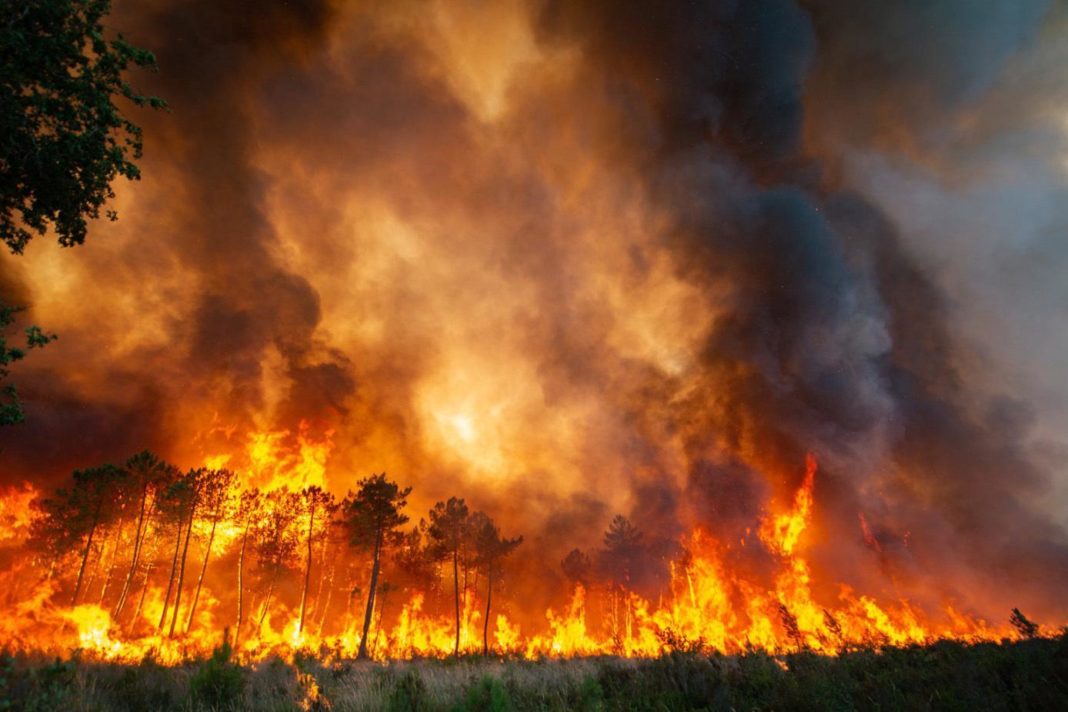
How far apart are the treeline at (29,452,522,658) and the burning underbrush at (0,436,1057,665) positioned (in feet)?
0.63

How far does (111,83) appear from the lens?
12445mm

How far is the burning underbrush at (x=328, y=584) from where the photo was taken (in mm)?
31642

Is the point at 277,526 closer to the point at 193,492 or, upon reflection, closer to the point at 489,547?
the point at 193,492

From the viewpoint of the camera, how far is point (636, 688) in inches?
335

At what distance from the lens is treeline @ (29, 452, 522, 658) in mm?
38250

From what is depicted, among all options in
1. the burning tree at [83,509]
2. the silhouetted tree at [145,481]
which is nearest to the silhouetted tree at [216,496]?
the silhouetted tree at [145,481]

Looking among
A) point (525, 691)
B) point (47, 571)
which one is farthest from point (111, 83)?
point (47, 571)

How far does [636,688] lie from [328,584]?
76886 millimetres

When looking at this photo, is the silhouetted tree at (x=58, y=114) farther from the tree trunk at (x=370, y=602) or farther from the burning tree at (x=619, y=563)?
the burning tree at (x=619, y=563)

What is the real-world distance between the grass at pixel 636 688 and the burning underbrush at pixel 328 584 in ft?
15.1

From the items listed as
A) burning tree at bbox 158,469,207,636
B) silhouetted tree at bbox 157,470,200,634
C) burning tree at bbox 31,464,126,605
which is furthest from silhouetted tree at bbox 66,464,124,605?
burning tree at bbox 158,469,207,636

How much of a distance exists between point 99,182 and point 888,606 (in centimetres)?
9452

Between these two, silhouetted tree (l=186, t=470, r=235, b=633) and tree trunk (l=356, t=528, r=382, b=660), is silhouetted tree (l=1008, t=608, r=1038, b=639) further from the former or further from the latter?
silhouetted tree (l=186, t=470, r=235, b=633)

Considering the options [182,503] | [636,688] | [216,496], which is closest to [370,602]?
[216,496]
